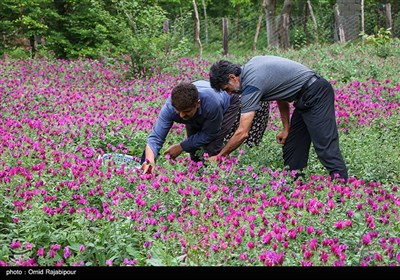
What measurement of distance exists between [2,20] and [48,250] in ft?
58.5

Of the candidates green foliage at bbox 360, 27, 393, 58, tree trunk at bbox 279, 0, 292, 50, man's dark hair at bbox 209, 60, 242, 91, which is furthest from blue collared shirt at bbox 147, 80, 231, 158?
tree trunk at bbox 279, 0, 292, 50

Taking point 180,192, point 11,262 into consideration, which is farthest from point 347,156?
point 11,262

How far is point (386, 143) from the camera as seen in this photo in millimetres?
7168

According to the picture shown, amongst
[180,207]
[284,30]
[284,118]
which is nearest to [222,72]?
[180,207]

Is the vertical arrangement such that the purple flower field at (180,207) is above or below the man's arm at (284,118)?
above

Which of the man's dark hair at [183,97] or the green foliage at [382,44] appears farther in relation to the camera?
the green foliage at [382,44]

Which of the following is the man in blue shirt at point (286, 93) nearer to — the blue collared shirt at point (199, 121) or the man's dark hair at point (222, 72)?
the man's dark hair at point (222, 72)

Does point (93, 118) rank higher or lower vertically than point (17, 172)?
lower

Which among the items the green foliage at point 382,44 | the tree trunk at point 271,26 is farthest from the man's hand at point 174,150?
the tree trunk at point 271,26

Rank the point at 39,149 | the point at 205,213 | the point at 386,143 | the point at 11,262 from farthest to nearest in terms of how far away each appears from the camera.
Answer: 1. the point at 386,143
2. the point at 39,149
3. the point at 205,213
4. the point at 11,262

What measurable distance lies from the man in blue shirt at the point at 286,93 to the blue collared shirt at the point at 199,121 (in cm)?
42

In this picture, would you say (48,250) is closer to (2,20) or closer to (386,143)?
(386,143)

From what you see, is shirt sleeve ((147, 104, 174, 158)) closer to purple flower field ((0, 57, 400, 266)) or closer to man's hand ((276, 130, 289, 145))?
purple flower field ((0, 57, 400, 266))

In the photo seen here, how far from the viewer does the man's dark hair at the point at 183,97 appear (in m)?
5.52
